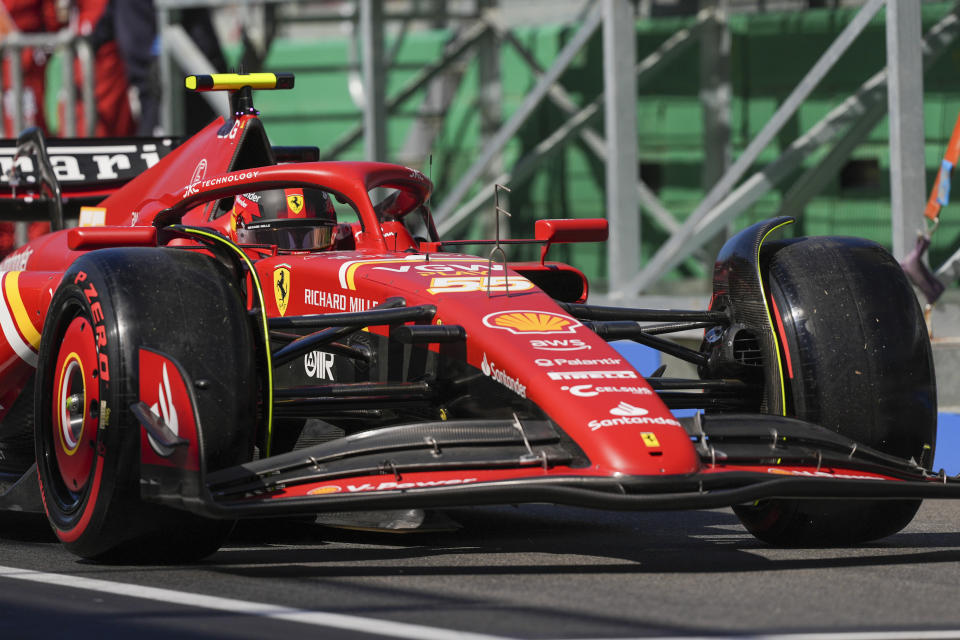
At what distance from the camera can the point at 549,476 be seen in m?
5.57

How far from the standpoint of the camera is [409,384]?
654 cm

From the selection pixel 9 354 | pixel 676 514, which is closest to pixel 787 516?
pixel 676 514

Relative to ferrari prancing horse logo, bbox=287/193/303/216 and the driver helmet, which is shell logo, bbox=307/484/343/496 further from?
ferrari prancing horse logo, bbox=287/193/303/216

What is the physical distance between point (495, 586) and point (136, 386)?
1.45 m

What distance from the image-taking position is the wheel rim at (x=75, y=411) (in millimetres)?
6203

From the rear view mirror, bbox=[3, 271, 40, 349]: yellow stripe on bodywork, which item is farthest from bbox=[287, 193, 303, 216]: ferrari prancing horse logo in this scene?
bbox=[3, 271, 40, 349]: yellow stripe on bodywork

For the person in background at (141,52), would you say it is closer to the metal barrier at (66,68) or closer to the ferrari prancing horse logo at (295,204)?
the metal barrier at (66,68)

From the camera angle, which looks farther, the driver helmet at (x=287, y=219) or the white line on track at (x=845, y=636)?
the driver helmet at (x=287, y=219)

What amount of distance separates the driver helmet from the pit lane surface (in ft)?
4.25

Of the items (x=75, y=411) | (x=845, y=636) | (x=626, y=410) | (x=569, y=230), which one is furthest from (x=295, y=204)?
(x=845, y=636)

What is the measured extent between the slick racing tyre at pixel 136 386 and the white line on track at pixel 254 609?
0.97 ft

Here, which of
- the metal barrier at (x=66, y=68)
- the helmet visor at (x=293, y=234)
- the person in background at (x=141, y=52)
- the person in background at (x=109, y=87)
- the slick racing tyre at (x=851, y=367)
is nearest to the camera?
the slick racing tyre at (x=851, y=367)

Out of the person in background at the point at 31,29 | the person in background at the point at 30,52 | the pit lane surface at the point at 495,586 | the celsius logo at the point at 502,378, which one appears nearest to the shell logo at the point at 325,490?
the pit lane surface at the point at 495,586

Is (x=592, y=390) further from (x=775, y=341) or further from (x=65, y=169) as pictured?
(x=65, y=169)
